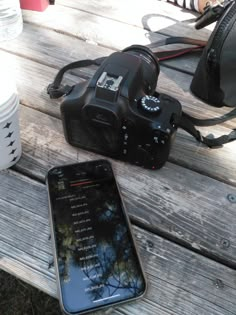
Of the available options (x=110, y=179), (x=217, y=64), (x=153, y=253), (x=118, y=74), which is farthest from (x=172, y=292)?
(x=217, y=64)

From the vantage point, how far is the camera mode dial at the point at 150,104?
56 centimetres

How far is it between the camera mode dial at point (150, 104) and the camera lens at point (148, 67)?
2.2 inches

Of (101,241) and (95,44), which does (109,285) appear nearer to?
(101,241)

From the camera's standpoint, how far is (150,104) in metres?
0.56

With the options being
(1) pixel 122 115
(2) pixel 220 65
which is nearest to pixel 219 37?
(2) pixel 220 65

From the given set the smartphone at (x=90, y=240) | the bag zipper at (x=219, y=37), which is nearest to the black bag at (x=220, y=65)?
the bag zipper at (x=219, y=37)

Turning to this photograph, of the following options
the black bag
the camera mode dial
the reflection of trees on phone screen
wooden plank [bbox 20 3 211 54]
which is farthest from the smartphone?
wooden plank [bbox 20 3 211 54]

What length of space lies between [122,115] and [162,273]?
23 cm

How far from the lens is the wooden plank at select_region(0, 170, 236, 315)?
48 centimetres

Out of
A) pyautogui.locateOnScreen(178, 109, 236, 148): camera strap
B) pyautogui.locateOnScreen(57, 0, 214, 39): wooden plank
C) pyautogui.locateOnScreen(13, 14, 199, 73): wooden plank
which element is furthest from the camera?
pyautogui.locateOnScreen(57, 0, 214, 39): wooden plank

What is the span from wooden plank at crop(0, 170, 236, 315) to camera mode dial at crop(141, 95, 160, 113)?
177mm

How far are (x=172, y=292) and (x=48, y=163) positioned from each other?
0.29 metres

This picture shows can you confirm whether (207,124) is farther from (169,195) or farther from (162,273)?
(162,273)

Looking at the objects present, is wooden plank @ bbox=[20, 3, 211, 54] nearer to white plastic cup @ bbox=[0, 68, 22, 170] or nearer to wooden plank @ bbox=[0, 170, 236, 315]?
white plastic cup @ bbox=[0, 68, 22, 170]
